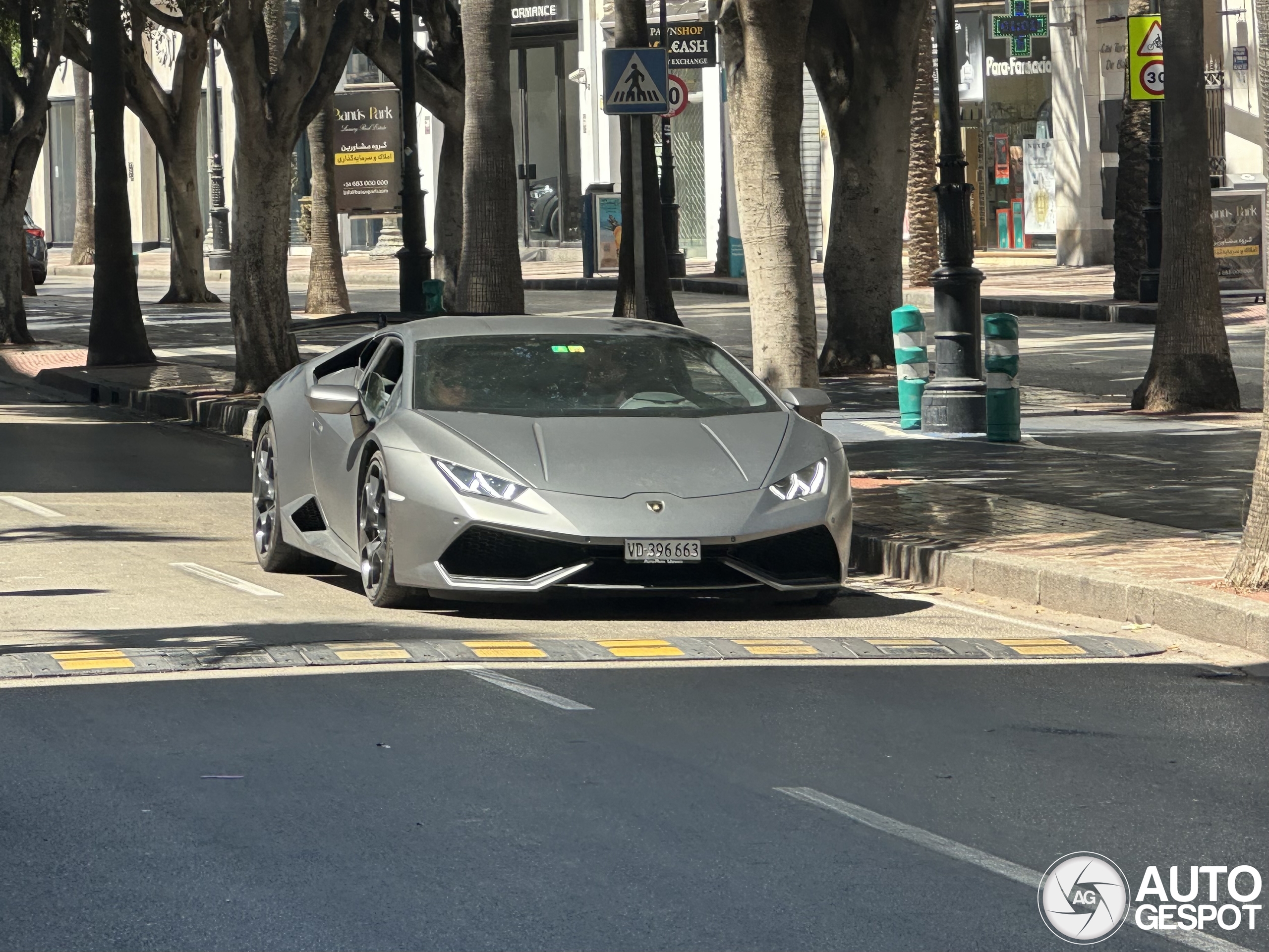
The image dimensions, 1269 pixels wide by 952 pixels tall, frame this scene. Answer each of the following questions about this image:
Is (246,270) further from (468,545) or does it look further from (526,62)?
(526,62)

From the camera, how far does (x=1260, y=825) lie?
6.41 m

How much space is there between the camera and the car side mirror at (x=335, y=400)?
10.5 m

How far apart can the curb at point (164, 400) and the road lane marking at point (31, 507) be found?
2.64 meters

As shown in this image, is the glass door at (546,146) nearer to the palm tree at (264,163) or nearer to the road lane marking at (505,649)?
the palm tree at (264,163)

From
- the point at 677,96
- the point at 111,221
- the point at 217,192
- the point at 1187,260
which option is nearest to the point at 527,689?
the point at 1187,260

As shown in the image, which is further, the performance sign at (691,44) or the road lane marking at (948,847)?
the performance sign at (691,44)

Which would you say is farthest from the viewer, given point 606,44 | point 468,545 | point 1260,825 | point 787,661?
point 606,44

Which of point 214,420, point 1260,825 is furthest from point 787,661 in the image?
point 214,420

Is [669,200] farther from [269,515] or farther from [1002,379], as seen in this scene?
[269,515]

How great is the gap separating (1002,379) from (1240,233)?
13.9m

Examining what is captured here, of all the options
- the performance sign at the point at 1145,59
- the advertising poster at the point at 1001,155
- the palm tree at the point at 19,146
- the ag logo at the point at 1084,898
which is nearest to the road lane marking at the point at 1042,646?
the ag logo at the point at 1084,898

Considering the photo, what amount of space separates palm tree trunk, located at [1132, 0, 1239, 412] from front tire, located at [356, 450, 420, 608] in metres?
9.26

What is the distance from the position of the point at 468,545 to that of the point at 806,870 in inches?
160

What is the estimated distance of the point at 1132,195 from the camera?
29.8 meters
